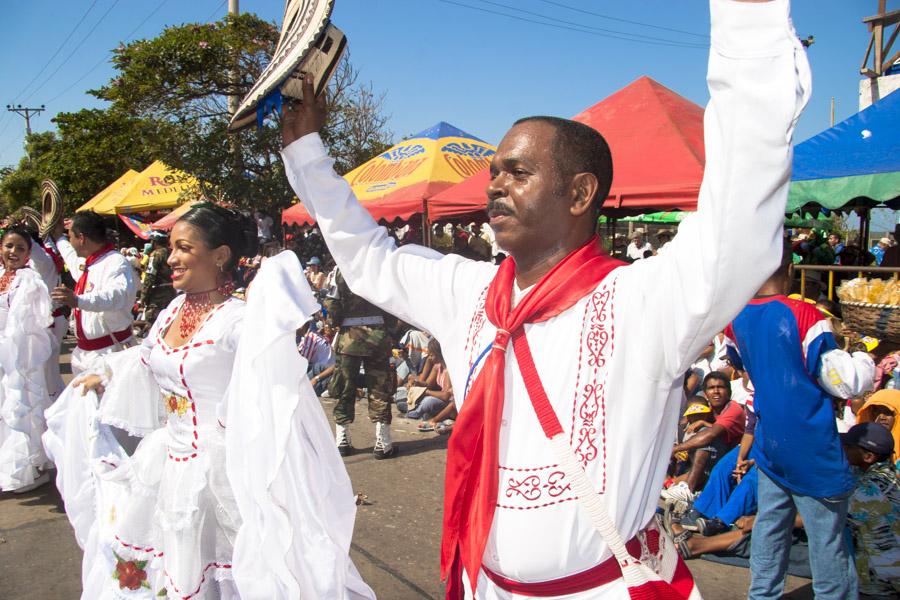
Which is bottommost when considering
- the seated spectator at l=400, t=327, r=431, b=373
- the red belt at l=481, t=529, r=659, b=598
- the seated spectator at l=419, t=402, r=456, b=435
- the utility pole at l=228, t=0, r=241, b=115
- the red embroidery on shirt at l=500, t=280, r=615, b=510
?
the seated spectator at l=419, t=402, r=456, b=435

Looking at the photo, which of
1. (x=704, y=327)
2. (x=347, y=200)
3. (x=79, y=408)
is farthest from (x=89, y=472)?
(x=704, y=327)

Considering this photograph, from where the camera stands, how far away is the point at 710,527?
4434mm

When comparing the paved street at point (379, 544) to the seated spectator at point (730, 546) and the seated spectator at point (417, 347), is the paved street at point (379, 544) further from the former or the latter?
the seated spectator at point (417, 347)

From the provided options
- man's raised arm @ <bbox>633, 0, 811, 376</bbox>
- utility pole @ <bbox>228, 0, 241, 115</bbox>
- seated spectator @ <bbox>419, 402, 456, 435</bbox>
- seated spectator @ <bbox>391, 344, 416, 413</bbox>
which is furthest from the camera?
utility pole @ <bbox>228, 0, 241, 115</bbox>

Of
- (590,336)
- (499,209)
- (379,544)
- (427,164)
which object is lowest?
(379,544)

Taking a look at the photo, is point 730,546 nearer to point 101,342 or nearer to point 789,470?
point 789,470

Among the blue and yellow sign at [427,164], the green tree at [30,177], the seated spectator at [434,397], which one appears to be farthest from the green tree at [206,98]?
the green tree at [30,177]

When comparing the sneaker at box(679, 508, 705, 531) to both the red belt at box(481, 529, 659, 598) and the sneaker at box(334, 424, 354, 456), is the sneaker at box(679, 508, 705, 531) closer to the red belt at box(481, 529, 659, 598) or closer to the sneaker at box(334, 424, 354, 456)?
the sneaker at box(334, 424, 354, 456)

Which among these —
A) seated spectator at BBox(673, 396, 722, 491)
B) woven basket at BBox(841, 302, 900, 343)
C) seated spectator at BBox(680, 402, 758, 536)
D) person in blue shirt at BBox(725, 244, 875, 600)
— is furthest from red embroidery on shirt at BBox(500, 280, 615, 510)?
seated spectator at BBox(673, 396, 722, 491)

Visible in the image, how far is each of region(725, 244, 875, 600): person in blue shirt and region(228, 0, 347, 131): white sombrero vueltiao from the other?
214 centimetres

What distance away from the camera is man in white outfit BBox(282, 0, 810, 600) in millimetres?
1097

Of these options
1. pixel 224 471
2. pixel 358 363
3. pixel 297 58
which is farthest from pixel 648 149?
pixel 297 58

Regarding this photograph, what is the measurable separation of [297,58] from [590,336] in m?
0.97

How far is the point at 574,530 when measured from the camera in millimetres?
1407
